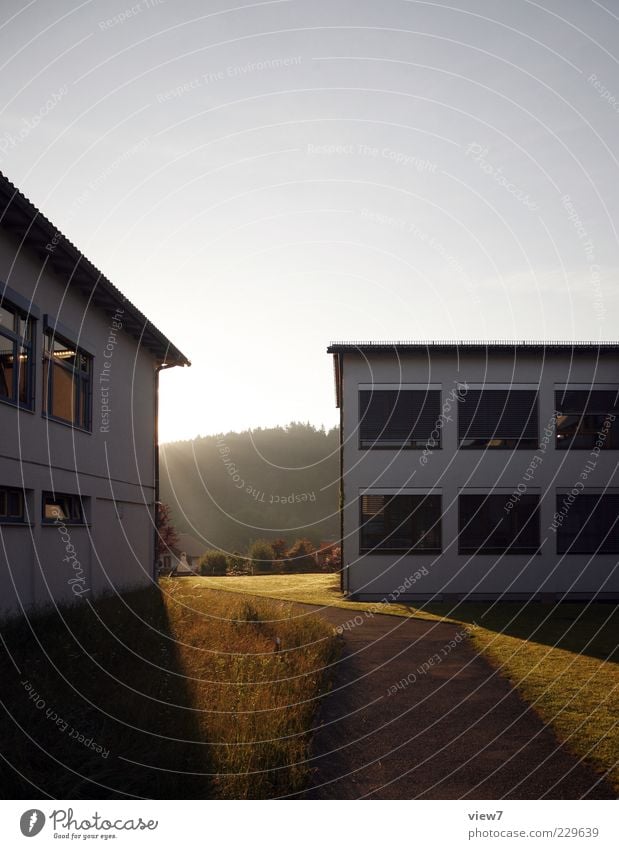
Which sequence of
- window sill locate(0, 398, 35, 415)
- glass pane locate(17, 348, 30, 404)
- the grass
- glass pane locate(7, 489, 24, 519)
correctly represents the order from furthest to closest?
glass pane locate(17, 348, 30, 404) → glass pane locate(7, 489, 24, 519) → window sill locate(0, 398, 35, 415) → the grass

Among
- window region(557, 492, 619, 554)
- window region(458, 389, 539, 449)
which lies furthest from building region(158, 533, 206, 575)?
window region(557, 492, 619, 554)

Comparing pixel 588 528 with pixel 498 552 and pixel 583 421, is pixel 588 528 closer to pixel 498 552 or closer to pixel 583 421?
pixel 498 552

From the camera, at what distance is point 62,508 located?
16.5 m

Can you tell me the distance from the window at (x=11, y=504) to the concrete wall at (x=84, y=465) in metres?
0.19

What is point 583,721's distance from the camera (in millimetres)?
8930

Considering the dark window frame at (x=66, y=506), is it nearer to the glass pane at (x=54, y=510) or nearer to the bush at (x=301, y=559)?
the glass pane at (x=54, y=510)

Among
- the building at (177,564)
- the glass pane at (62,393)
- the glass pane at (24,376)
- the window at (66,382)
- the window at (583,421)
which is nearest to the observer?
the glass pane at (24,376)

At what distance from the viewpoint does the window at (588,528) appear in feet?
84.2

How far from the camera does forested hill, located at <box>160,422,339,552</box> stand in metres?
85.1

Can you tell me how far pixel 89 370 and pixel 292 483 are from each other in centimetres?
7507

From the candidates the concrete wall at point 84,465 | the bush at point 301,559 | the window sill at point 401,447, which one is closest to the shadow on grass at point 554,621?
the window sill at point 401,447

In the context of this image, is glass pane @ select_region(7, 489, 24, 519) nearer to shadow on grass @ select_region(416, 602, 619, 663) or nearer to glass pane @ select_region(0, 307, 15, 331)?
glass pane @ select_region(0, 307, 15, 331)

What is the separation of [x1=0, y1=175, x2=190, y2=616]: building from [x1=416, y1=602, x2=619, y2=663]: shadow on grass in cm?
850

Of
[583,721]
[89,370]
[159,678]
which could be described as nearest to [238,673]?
[159,678]
